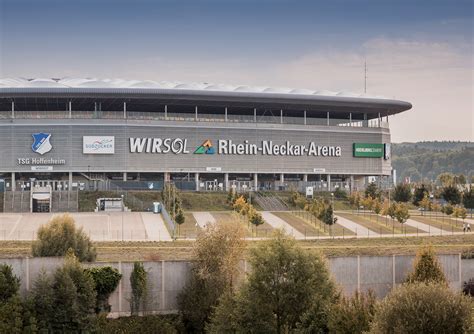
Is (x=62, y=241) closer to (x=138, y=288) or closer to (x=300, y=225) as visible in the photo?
(x=138, y=288)

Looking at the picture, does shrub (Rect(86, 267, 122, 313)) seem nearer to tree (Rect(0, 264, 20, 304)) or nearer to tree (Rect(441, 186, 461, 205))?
tree (Rect(0, 264, 20, 304))

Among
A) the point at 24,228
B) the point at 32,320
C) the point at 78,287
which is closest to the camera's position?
the point at 32,320

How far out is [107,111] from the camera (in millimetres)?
120438

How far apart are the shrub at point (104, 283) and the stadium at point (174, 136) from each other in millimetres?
72560

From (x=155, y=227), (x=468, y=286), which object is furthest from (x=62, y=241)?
(x=155, y=227)

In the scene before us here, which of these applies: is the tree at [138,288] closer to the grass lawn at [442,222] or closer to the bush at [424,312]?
the bush at [424,312]

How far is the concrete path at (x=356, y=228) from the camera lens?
7969cm

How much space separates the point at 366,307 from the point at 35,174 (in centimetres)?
9511

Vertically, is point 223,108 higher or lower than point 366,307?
higher

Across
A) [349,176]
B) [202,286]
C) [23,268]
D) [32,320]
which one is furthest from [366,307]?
[349,176]

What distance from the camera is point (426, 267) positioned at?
1524 inches

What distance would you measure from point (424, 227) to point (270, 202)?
25227mm

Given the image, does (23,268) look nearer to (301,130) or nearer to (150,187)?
(150,187)

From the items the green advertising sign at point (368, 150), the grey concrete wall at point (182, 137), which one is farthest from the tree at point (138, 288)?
the green advertising sign at point (368, 150)
